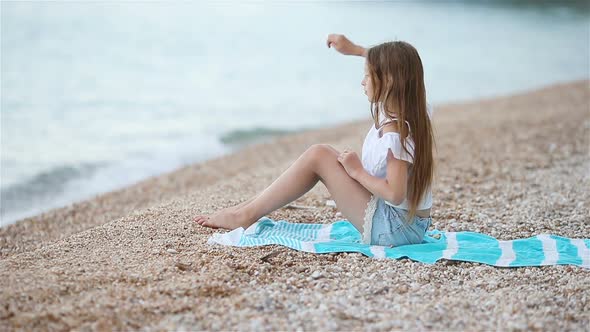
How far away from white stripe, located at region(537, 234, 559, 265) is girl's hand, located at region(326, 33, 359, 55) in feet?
5.30

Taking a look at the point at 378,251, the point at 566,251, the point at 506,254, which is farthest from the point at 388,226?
the point at 566,251

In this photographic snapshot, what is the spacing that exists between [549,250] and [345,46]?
67.8 inches

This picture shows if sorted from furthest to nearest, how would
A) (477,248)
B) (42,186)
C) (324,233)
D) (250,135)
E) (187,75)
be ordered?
(187,75) → (250,135) → (42,186) → (324,233) → (477,248)

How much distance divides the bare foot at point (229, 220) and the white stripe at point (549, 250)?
172cm

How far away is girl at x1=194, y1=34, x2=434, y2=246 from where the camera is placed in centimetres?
355

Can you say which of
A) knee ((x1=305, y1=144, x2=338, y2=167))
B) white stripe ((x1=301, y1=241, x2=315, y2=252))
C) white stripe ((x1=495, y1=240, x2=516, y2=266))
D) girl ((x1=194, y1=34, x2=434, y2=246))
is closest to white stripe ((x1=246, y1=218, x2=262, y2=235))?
girl ((x1=194, y1=34, x2=434, y2=246))

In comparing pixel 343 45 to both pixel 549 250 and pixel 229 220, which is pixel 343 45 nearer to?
pixel 229 220

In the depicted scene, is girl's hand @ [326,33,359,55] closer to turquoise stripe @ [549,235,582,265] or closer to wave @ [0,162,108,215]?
turquoise stripe @ [549,235,582,265]

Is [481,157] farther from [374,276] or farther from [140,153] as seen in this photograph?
[140,153]

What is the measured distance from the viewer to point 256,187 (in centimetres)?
570


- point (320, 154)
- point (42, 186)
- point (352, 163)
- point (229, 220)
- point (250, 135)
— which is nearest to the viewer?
point (352, 163)

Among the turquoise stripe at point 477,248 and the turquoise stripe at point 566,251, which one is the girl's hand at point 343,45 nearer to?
the turquoise stripe at point 477,248

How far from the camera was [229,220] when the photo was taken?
401 centimetres

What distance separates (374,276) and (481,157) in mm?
3814
